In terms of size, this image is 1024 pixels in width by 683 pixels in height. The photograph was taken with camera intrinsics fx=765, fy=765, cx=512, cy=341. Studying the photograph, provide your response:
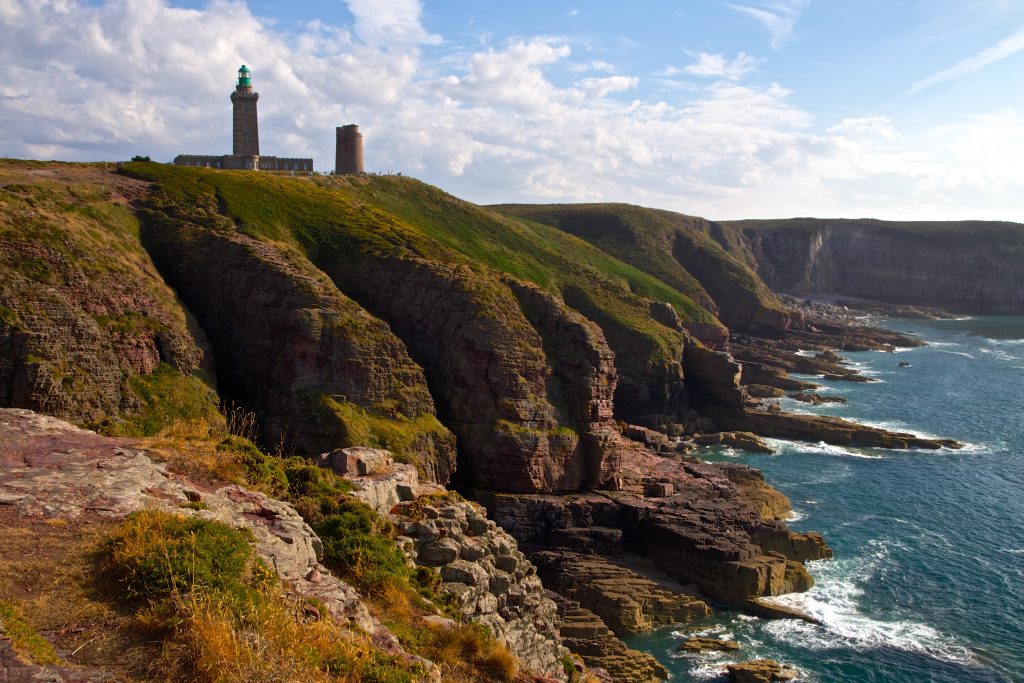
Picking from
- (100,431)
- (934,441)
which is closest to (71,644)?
(100,431)

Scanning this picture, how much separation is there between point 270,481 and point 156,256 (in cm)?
4202

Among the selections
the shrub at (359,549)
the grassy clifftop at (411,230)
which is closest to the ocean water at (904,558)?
the shrub at (359,549)

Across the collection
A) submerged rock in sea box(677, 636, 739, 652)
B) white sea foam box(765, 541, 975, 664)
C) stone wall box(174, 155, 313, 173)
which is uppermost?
stone wall box(174, 155, 313, 173)

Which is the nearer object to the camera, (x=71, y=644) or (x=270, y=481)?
(x=71, y=644)

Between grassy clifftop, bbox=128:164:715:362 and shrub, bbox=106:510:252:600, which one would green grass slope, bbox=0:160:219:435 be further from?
shrub, bbox=106:510:252:600

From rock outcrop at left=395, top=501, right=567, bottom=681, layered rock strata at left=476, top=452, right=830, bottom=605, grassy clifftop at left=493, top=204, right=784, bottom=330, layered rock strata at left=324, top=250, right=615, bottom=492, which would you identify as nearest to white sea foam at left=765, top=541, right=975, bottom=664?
layered rock strata at left=476, top=452, right=830, bottom=605

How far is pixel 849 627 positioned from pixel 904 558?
11.1 meters

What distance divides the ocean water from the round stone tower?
184ft

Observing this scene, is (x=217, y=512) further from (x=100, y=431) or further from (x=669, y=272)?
(x=669, y=272)

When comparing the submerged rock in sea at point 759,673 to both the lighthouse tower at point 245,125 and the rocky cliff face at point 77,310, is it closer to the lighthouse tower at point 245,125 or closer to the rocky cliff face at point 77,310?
the rocky cliff face at point 77,310

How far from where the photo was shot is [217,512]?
1548 centimetres

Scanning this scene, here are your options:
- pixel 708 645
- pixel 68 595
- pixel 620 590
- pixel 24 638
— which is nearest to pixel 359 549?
pixel 68 595

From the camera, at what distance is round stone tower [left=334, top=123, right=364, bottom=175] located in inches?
3802

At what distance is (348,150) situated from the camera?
9688 centimetres
